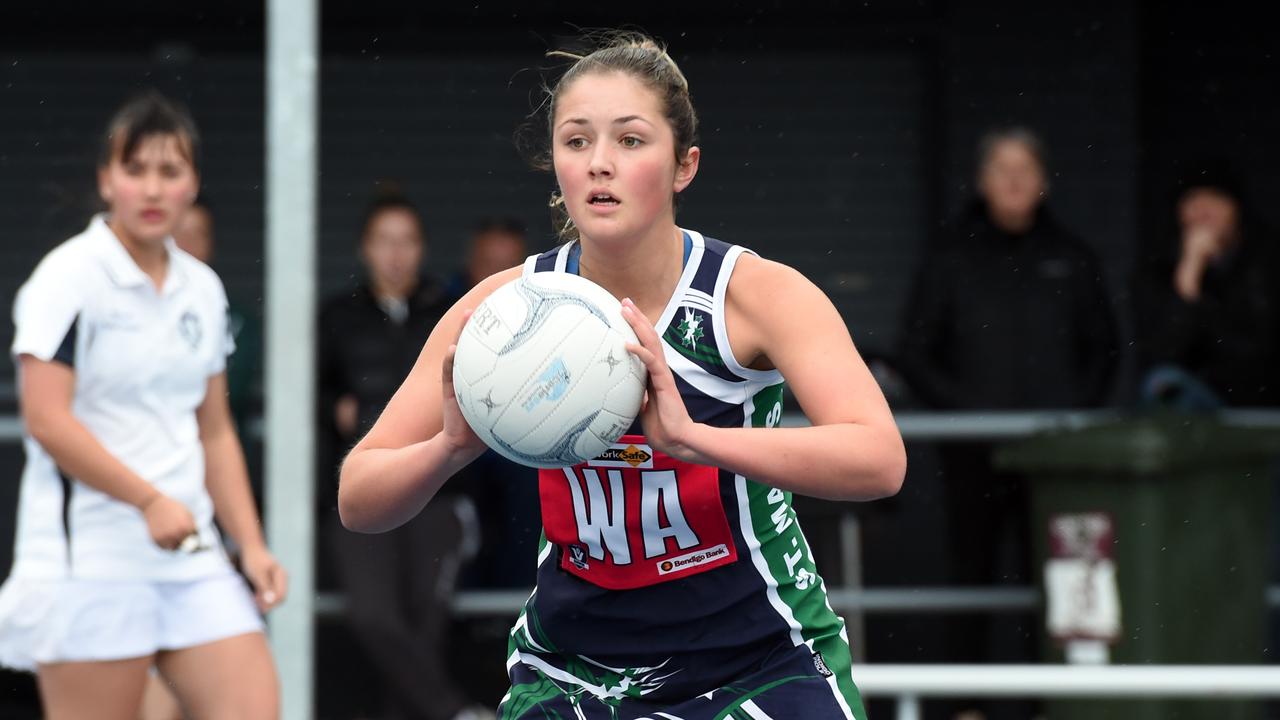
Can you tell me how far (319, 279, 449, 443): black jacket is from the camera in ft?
21.5

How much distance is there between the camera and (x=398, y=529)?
6.52m

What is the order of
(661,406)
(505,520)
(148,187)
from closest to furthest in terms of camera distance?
(661,406), (148,187), (505,520)

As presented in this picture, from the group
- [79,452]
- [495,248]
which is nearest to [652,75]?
[79,452]

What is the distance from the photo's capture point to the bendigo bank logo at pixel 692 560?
314cm

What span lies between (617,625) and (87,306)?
6.19 ft

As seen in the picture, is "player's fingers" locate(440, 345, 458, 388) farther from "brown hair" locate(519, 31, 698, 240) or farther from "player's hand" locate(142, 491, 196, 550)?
"player's hand" locate(142, 491, 196, 550)

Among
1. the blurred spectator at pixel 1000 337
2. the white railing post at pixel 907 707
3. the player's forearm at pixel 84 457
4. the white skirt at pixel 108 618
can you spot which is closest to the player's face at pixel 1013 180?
the blurred spectator at pixel 1000 337

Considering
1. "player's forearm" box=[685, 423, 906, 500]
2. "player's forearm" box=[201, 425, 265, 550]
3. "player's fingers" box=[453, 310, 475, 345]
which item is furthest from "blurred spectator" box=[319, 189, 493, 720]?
"player's forearm" box=[685, 423, 906, 500]

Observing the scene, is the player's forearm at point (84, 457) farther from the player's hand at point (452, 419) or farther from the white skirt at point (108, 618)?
the player's hand at point (452, 419)

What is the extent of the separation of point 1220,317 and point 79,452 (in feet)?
13.8

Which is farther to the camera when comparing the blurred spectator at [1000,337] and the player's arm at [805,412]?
the blurred spectator at [1000,337]

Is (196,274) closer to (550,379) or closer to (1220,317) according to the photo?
(550,379)

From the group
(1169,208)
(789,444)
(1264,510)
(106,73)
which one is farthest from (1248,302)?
(106,73)

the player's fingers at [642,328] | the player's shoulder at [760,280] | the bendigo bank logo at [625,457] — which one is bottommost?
the bendigo bank logo at [625,457]
